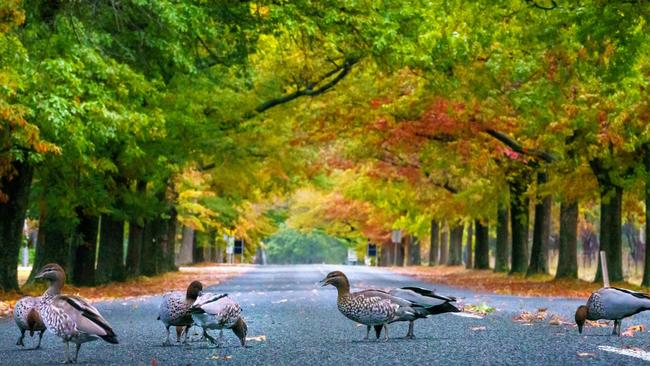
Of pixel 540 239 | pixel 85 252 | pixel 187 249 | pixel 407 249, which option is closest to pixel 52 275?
pixel 85 252

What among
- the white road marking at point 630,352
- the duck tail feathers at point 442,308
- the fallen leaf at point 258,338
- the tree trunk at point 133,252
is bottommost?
the fallen leaf at point 258,338

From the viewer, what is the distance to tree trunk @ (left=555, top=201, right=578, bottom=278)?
2922 cm

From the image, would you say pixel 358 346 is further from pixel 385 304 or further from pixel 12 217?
pixel 12 217

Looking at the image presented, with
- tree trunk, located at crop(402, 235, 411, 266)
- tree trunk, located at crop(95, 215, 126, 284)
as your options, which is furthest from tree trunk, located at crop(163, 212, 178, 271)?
tree trunk, located at crop(402, 235, 411, 266)

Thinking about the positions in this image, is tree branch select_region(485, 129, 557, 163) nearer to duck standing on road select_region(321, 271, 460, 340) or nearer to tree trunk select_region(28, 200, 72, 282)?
tree trunk select_region(28, 200, 72, 282)

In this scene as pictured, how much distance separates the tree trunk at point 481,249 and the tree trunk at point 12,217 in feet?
93.2

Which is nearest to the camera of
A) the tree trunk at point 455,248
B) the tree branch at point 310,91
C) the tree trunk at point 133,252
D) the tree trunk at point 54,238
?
the tree trunk at point 54,238

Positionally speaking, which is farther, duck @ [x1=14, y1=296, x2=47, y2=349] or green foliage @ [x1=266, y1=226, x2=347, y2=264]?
green foliage @ [x1=266, y1=226, x2=347, y2=264]

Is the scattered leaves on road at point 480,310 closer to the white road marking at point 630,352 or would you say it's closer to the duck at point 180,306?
the white road marking at point 630,352

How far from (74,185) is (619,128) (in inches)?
517

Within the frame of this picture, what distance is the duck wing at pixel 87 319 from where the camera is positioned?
23.7ft

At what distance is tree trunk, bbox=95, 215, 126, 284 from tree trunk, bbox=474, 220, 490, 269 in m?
20.4

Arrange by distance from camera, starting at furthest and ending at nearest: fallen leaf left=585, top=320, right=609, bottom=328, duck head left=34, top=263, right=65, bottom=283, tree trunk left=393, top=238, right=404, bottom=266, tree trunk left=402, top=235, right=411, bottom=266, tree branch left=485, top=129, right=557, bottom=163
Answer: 1. tree trunk left=393, top=238, right=404, bottom=266
2. tree trunk left=402, top=235, right=411, bottom=266
3. tree branch left=485, top=129, right=557, bottom=163
4. fallen leaf left=585, top=320, right=609, bottom=328
5. duck head left=34, top=263, right=65, bottom=283

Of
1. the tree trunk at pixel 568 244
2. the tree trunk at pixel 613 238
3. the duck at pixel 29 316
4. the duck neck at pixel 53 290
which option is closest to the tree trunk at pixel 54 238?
the tree trunk at pixel 568 244
